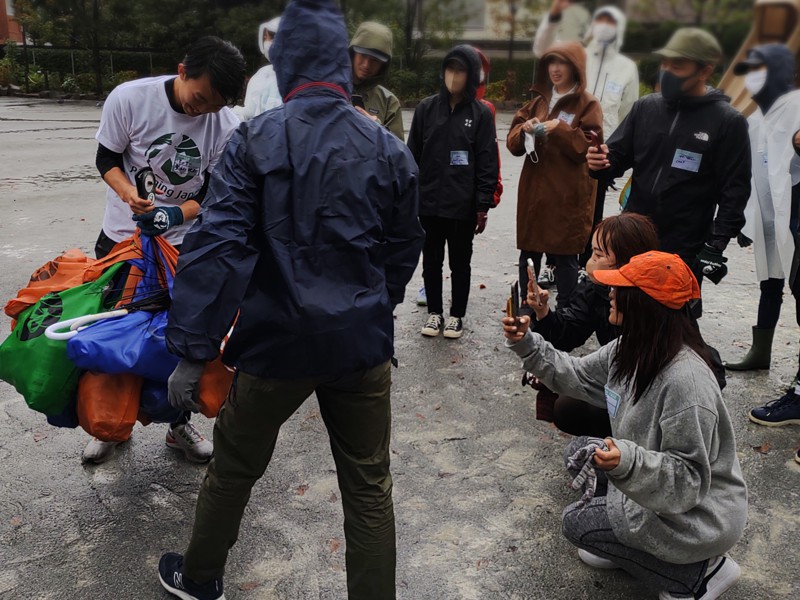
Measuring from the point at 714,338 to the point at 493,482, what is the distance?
2.59 meters

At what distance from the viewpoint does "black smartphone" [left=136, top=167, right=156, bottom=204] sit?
3018mm

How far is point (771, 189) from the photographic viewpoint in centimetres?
408

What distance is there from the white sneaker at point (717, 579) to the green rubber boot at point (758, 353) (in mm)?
2241

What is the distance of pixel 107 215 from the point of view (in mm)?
3197

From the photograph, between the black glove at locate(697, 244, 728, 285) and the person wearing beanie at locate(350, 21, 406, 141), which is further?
the person wearing beanie at locate(350, 21, 406, 141)

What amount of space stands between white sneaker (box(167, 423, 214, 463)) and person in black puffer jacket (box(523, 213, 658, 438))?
148 cm

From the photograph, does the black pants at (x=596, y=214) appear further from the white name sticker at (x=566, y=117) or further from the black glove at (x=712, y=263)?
the black glove at (x=712, y=263)

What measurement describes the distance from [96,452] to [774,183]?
12.4 feet

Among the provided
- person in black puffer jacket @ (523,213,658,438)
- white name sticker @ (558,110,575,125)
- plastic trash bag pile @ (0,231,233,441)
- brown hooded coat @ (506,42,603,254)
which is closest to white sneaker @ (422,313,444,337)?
brown hooded coat @ (506,42,603,254)

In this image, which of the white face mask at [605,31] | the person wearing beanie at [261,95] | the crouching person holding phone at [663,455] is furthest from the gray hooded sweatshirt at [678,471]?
the person wearing beanie at [261,95]

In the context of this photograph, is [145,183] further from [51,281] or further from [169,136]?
[51,281]

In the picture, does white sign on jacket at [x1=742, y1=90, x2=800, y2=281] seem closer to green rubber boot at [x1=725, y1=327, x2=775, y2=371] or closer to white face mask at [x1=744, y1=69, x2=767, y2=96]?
white face mask at [x1=744, y1=69, x2=767, y2=96]

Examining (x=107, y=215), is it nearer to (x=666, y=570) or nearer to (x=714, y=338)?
(x=666, y=570)

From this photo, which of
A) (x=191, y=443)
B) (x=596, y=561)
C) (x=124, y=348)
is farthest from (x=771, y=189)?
(x=124, y=348)
